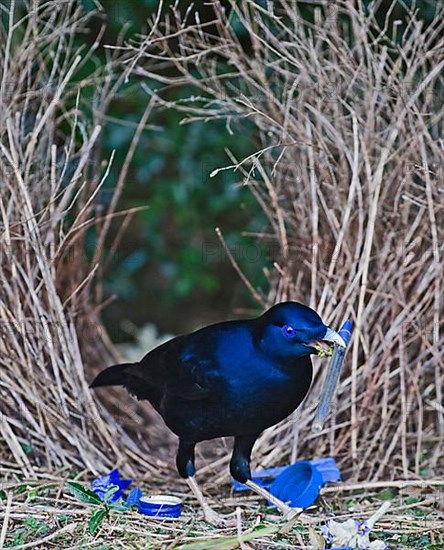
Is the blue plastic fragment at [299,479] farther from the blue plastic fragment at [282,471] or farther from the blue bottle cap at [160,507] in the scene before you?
the blue bottle cap at [160,507]

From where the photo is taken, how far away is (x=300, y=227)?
282 cm

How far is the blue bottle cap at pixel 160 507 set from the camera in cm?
220

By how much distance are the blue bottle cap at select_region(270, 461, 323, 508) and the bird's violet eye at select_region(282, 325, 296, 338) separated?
46cm

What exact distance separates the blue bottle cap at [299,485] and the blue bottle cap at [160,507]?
29cm

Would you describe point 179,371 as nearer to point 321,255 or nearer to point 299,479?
point 299,479

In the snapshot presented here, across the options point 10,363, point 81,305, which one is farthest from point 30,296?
point 81,305

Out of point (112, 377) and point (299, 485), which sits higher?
point (112, 377)

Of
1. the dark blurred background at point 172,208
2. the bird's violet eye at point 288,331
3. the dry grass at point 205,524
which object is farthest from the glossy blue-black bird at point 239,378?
the dark blurred background at point 172,208

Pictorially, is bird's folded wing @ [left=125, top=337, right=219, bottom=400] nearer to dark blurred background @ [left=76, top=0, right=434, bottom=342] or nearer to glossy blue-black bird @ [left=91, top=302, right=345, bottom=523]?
glossy blue-black bird @ [left=91, top=302, right=345, bottom=523]

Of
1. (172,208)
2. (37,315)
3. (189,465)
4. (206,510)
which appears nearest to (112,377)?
(37,315)

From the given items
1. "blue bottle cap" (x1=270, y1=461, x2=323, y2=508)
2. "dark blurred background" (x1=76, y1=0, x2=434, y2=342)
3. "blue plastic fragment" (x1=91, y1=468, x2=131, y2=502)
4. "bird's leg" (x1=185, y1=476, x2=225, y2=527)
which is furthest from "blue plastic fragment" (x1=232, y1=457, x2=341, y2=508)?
"dark blurred background" (x1=76, y1=0, x2=434, y2=342)

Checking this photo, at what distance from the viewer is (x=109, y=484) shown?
2357 millimetres

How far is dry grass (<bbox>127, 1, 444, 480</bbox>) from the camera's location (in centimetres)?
257

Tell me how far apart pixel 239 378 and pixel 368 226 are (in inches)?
25.8
